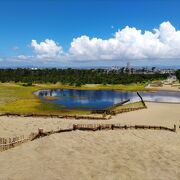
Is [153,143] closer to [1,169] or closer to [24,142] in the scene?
[24,142]

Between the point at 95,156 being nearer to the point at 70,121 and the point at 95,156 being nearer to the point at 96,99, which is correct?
the point at 70,121

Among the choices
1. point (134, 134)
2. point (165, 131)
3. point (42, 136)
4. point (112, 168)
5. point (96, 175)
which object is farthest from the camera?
point (165, 131)

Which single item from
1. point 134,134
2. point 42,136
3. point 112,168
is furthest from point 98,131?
point 112,168

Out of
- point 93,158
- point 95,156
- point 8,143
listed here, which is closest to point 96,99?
point 8,143

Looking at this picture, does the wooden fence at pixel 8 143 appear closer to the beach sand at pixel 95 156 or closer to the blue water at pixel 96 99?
the beach sand at pixel 95 156

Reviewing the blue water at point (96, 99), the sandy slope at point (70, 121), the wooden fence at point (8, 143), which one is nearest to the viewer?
the wooden fence at point (8, 143)

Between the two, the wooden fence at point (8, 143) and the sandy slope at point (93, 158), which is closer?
the sandy slope at point (93, 158)

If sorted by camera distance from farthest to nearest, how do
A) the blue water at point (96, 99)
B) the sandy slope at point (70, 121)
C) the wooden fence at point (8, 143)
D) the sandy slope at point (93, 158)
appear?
the blue water at point (96, 99) < the sandy slope at point (70, 121) < the wooden fence at point (8, 143) < the sandy slope at point (93, 158)

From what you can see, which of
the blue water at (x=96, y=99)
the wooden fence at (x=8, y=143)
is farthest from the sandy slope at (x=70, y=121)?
the blue water at (x=96, y=99)
